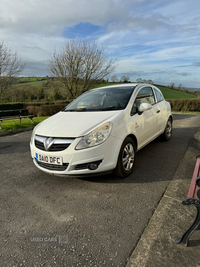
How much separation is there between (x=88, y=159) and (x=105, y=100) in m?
1.68

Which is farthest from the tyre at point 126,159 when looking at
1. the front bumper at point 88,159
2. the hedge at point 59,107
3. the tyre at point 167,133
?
the hedge at point 59,107

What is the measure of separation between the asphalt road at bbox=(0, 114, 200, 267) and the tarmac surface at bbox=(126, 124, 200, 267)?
0.09m

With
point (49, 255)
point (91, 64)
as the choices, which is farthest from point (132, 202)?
point (91, 64)

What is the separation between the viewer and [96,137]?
2859mm

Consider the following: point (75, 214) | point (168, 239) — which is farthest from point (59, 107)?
point (168, 239)

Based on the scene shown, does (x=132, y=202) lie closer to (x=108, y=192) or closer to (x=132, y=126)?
(x=108, y=192)

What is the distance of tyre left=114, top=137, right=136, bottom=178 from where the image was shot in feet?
10.3

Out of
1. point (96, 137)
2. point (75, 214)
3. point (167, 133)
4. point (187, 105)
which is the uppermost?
point (96, 137)

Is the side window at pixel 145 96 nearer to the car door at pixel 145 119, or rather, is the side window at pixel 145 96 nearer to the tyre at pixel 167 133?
the car door at pixel 145 119

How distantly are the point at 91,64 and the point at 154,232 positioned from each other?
823 inches

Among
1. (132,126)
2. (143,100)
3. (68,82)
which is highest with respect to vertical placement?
(68,82)

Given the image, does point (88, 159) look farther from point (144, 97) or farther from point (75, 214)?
point (144, 97)

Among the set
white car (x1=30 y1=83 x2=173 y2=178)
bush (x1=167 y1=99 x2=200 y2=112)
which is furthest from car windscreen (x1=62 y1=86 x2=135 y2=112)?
bush (x1=167 y1=99 x2=200 y2=112)

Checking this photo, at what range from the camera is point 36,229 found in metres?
2.20
